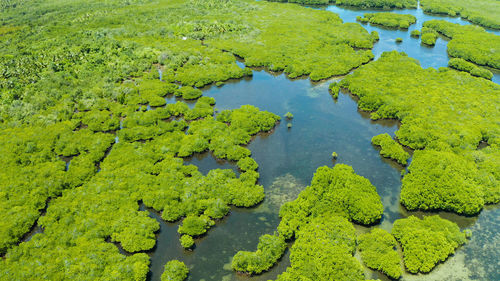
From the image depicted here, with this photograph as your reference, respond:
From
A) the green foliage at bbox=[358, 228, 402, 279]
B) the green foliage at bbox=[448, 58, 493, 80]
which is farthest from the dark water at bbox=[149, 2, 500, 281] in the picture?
the green foliage at bbox=[448, 58, 493, 80]

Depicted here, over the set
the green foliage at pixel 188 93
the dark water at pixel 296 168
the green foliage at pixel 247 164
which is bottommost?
the dark water at pixel 296 168

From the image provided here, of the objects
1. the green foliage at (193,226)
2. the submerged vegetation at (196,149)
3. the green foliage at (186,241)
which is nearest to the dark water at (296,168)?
the green foliage at (186,241)

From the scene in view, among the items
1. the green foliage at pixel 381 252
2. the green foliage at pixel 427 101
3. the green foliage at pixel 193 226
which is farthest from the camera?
the green foliage at pixel 427 101

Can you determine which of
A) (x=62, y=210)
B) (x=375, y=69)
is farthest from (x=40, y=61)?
Answer: (x=375, y=69)

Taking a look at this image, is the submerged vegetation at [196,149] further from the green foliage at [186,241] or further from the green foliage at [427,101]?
the green foliage at [427,101]

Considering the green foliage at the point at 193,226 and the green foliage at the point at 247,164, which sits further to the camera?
the green foliage at the point at 247,164

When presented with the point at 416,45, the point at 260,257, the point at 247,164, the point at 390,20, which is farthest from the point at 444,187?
the point at 390,20

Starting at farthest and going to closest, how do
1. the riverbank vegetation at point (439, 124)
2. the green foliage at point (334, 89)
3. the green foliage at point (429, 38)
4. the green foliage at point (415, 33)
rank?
1. the green foliage at point (415, 33)
2. the green foliage at point (429, 38)
3. the green foliage at point (334, 89)
4. the riverbank vegetation at point (439, 124)

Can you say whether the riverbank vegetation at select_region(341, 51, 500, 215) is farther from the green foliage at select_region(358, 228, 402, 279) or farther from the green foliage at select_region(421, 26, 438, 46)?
the green foliage at select_region(421, 26, 438, 46)

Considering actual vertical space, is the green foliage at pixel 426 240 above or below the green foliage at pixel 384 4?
below
